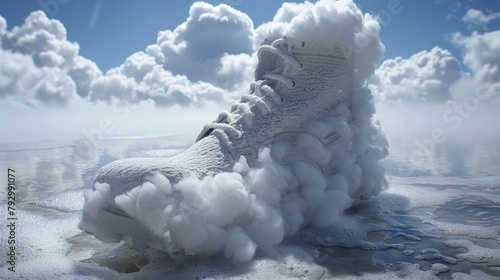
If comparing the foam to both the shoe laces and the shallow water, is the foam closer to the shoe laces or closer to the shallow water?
the shallow water

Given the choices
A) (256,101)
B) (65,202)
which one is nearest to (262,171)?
(256,101)

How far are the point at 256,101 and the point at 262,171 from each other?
59 centimetres

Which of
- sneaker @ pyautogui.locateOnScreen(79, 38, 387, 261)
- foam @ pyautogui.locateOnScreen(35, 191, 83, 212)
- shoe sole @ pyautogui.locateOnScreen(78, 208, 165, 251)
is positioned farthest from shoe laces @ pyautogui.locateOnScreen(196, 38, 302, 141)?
foam @ pyautogui.locateOnScreen(35, 191, 83, 212)

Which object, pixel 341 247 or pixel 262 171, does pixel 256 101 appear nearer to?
pixel 262 171

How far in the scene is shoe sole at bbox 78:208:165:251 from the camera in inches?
67.5

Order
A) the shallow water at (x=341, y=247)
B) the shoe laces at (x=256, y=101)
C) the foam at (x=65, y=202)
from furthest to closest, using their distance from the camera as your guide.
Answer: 1. the foam at (x=65, y=202)
2. the shoe laces at (x=256, y=101)
3. the shallow water at (x=341, y=247)

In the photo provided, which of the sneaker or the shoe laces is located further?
the shoe laces

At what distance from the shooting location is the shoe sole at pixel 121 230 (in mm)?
1714

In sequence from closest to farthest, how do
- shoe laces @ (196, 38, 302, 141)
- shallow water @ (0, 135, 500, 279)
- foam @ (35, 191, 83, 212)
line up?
shallow water @ (0, 135, 500, 279), shoe laces @ (196, 38, 302, 141), foam @ (35, 191, 83, 212)

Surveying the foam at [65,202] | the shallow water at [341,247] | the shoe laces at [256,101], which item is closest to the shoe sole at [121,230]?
the shallow water at [341,247]

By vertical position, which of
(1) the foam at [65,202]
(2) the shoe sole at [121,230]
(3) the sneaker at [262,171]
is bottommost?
(1) the foam at [65,202]

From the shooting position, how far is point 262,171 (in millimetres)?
2049

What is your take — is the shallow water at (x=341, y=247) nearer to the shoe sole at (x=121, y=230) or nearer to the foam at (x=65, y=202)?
the foam at (x=65, y=202)

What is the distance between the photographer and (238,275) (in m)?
1.58
